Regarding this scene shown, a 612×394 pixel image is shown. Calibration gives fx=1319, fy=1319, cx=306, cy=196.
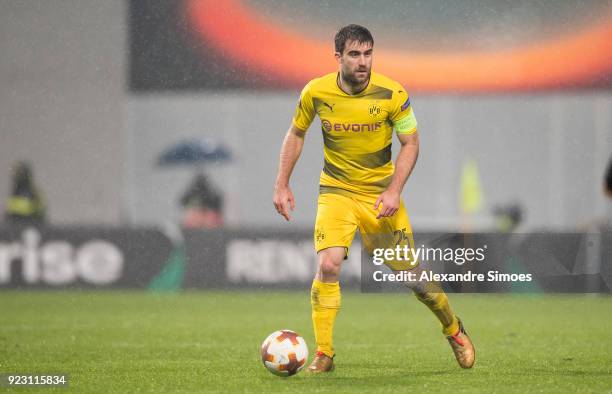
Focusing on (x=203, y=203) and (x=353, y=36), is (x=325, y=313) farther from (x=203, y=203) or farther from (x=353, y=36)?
(x=203, y=203)

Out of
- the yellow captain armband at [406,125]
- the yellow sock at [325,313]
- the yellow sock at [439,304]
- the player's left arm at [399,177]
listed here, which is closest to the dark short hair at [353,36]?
the yellow captain armband at [406,125]

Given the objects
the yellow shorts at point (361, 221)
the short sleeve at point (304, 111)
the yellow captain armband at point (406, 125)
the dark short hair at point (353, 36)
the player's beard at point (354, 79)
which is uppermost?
the dark short hair at point (353, 36)

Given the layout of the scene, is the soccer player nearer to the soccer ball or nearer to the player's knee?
the player's knee

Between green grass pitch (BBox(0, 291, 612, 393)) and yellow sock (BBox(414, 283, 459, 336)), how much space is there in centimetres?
28

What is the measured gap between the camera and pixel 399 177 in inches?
325

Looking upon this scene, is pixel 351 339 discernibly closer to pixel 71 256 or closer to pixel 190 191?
pixel 71 256

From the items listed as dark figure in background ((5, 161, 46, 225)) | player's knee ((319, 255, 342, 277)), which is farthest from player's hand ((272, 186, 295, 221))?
dark figure in background ((5, 161, 46, 225))

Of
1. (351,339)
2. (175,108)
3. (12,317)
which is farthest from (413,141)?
(175,108)

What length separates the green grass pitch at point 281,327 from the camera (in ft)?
26.3

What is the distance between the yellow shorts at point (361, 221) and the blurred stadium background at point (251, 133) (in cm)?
190

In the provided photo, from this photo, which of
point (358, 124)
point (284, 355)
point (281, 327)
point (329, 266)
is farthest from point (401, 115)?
point (281, 327)

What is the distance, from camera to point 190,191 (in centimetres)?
1955

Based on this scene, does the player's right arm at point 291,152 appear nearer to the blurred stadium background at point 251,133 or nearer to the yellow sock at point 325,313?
the yellow sock at point 325,313

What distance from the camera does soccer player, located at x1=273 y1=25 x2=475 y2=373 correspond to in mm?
8258
